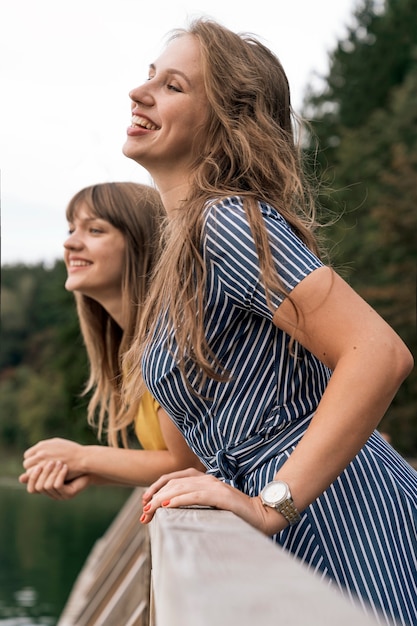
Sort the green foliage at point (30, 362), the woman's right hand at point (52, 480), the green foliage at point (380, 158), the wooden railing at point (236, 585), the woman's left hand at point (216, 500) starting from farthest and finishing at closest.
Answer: the green foliage at point (30, 362), the green foliage at point (380, 158), the woman's right hand at point (52, 480), the woman's left hand at point (216, 500), the wooden railing at point (236, 585)

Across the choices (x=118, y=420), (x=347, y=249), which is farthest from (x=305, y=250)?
(x=347, y=249)

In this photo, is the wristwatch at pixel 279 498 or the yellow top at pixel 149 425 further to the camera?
the yellow top at pixel 149 425

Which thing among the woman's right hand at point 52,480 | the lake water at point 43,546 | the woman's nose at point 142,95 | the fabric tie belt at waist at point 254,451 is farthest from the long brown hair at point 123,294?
the lake water at point 43,546

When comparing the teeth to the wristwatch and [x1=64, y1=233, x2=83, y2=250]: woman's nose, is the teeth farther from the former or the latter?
[x1=64, y1=233, x2=83, y2=250]: woman's nose

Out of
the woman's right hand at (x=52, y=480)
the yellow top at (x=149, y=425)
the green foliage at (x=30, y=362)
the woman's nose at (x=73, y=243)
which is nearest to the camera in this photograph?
the woman's right hand at (x=52, y=480)

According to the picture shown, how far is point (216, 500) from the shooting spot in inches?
68.6

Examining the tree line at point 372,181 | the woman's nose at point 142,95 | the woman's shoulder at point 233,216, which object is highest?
the woman's nose at point 142,95

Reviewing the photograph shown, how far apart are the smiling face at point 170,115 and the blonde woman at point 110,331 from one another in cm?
109

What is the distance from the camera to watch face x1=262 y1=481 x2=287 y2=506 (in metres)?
1.84

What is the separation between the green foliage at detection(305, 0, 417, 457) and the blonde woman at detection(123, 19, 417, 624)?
19.9 m

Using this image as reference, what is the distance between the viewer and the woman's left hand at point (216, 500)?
175 centimetres

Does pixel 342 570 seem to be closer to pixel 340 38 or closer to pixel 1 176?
pixel 1 176

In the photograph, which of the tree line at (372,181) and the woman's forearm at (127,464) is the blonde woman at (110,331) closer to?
the woman's forearm at (127,464)

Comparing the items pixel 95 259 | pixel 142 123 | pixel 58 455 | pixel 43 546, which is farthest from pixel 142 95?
pixel 43 546
